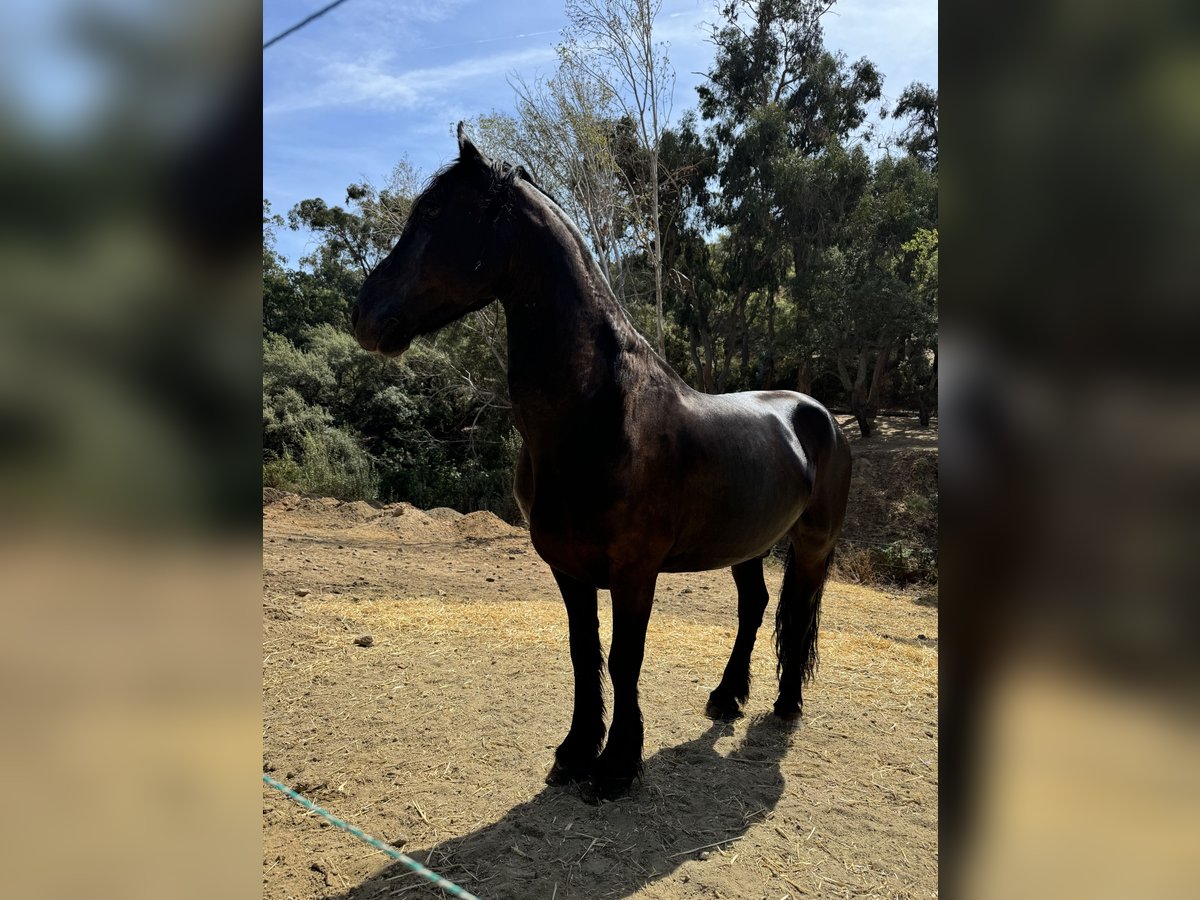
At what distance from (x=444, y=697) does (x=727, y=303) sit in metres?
18.6

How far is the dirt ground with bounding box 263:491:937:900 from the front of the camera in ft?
7.76

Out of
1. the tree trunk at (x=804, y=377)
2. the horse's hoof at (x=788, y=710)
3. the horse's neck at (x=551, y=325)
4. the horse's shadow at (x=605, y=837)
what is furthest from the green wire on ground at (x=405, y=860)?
the tree trunk at (x=804, y=377)

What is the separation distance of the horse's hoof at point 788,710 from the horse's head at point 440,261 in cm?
270

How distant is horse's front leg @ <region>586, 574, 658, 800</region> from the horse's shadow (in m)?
0.10

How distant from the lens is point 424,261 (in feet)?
7.65

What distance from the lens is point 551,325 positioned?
2.51 metres

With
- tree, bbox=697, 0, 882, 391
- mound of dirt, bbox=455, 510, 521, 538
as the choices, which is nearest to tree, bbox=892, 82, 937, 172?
tree, bbox=697, 0, 882, 391

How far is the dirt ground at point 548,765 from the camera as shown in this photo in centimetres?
237

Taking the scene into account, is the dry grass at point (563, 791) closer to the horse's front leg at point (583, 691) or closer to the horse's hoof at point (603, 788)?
the horse's hoof at point (603, 788)
